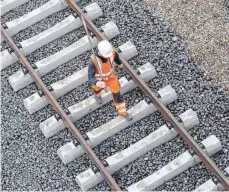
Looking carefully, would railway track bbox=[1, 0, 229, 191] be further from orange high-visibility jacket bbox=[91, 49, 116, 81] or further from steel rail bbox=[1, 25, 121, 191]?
orange high-visibility jacket bbox=[91, 49, 116, 81]

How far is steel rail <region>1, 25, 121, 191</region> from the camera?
9.10 meters

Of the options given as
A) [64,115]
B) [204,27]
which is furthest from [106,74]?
[204,27]

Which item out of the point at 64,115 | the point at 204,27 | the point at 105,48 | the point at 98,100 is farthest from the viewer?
the point at 204,27

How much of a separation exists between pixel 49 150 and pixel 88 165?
706mm

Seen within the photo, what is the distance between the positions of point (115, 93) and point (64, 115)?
902mm

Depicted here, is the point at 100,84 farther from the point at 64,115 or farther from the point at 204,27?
the point at 204,27

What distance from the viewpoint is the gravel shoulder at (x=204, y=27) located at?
413 inches

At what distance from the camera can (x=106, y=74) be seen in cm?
930

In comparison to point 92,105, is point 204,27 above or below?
below

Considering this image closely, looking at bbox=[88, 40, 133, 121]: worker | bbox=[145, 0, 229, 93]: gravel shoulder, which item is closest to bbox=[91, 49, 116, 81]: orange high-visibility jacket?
bbox=[88, 40, 133, 121]: worker

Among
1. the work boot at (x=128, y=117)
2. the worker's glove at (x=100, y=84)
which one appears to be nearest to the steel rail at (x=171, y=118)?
the work boot at (x=128, y=117)

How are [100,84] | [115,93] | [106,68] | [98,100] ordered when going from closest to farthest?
[106,68], [100,84], [115,93], [98,100]

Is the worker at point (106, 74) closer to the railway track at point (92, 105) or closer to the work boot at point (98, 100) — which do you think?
the work boot at point (98, 100)

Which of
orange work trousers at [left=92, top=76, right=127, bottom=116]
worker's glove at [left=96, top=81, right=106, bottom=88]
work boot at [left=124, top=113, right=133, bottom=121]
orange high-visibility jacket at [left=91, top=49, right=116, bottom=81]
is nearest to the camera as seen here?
orange high-visibility jacket at [left=91, top=49, right=116, bottom=81]
